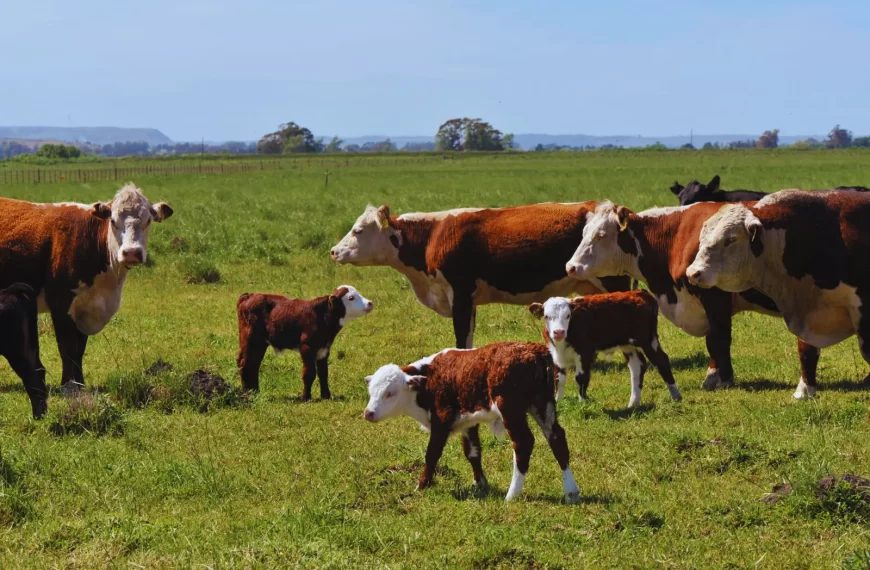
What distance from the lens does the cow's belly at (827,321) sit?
10.3 meters

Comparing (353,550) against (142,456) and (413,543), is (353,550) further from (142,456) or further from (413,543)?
(142,456)

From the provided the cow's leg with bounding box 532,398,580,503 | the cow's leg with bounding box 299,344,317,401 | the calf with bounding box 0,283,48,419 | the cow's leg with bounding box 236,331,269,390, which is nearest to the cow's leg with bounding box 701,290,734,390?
the cow's leg with bounding box 299,344,317,401

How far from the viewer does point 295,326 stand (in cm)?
1096

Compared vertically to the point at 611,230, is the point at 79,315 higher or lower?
lower

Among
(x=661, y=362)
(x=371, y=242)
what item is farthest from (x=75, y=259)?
(x=661, y=362)

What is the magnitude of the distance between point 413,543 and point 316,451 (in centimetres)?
235

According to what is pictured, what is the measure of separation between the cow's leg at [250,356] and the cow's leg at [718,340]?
4649 mm

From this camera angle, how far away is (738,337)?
13648 millimetres

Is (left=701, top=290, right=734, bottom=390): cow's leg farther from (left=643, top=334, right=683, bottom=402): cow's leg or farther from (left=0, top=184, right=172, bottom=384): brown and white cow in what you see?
(left=0, top=184, right=172, bottom=384): brown and white cow

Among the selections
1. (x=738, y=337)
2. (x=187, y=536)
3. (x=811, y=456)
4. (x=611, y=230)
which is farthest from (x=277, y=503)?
(x=738, y=337)

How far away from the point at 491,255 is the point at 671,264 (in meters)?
2.17

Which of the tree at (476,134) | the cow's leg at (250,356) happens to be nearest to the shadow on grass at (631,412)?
the cow's leg at (250,356)

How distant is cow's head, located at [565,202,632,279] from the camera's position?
1192 centimetres

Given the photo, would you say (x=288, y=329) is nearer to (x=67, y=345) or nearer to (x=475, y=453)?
(x=67, y=345)
